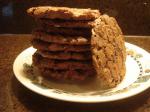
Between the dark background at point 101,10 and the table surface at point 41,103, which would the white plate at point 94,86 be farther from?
the dark background at point 101,10

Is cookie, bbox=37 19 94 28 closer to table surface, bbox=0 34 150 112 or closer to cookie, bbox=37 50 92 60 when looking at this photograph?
cookie, bbox=37 50 92 60

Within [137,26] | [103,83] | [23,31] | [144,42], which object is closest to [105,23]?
[103,83]

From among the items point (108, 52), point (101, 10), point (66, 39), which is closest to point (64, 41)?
point (66, 39)

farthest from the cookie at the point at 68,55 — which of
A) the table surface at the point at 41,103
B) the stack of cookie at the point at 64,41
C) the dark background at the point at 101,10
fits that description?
the dark background at the point at 101,10

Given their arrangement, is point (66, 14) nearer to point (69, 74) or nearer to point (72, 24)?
point (72, 24)

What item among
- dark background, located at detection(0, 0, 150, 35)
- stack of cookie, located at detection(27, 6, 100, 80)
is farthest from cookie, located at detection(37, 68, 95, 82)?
dark background, located at detection(0, 0, 150, 35)

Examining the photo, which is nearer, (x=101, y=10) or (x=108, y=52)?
(x=108, y=52)
